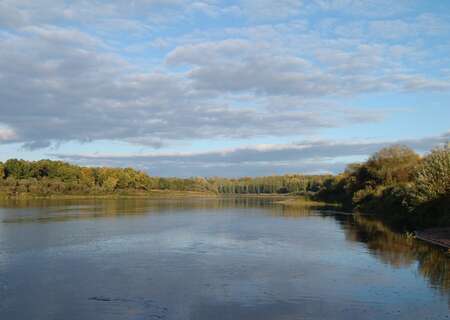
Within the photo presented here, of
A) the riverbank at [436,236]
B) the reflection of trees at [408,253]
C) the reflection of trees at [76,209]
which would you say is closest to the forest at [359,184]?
the riverbank at [436,236]

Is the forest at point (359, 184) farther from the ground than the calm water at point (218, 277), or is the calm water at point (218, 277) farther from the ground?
the forest at point (359, 184)

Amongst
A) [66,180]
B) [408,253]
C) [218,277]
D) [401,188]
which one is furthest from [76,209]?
[66,180]

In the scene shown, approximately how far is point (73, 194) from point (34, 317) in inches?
3886

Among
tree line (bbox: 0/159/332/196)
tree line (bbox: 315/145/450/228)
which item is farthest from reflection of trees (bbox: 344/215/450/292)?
tree line (bbox: 0/159/332/196)

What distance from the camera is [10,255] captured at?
20266 millimetres

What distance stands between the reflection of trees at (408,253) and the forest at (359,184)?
4.65m

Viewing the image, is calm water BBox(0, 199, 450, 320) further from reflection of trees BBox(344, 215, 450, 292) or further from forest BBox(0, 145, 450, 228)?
forest BBox(0, 145, 450, 228)

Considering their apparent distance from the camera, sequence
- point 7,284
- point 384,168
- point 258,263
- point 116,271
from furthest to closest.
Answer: point 384,168 < point 258,263 < point 116,271 < point 7,284

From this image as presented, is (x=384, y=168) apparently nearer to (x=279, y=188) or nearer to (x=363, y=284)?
(x=363, y=284)

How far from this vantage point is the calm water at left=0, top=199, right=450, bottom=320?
39.8 feet

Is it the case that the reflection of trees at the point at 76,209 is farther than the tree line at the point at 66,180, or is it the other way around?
the tree line at the point at 66,180

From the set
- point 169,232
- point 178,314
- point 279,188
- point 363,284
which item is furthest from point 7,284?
point 279,188

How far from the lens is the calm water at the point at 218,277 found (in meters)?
12.1

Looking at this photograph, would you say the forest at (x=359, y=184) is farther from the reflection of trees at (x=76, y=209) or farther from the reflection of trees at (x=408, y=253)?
the reflection of trees at (x=76, y=209)
